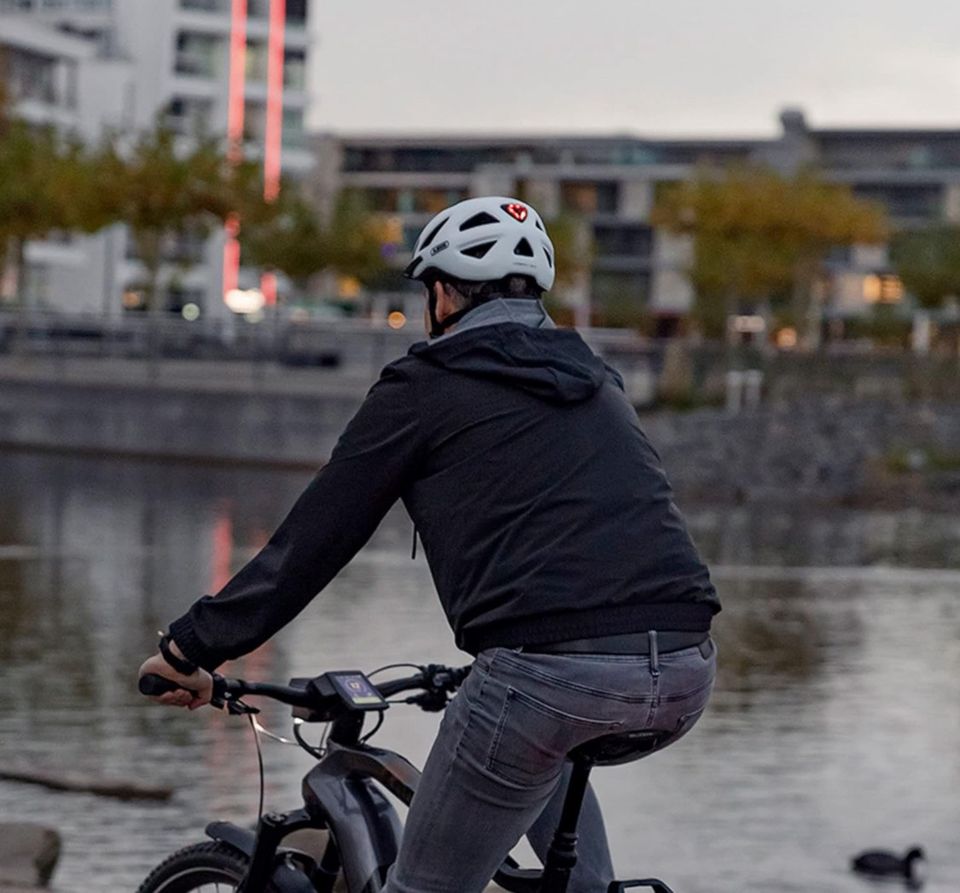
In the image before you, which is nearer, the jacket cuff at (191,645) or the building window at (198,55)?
the jacket cuff at (191,645)

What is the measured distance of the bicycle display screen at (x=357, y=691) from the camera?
4.10 metres

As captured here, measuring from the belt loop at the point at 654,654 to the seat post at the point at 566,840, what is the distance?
0.68 ft

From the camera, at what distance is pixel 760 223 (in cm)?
Answer: 7062

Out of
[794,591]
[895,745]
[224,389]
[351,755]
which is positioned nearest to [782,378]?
[224,389]

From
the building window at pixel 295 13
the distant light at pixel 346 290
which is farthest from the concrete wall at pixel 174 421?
the distant light at pixel 346 290

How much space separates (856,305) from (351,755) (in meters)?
108

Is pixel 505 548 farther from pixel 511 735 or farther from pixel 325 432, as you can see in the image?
pixel 325 432

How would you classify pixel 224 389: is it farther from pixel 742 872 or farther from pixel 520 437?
pixel 520 437

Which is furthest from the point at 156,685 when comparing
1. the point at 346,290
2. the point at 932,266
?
the point at 346,290

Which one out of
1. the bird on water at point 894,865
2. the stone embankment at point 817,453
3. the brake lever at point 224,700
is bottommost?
the stone embankment at point 817,453

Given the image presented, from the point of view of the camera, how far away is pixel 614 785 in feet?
32.6

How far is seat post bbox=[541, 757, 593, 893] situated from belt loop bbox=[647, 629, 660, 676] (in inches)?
8.1

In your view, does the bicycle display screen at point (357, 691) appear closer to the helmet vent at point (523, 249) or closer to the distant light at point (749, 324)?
the helmet vent at point (523, 249)

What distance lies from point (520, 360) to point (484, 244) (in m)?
0.21
